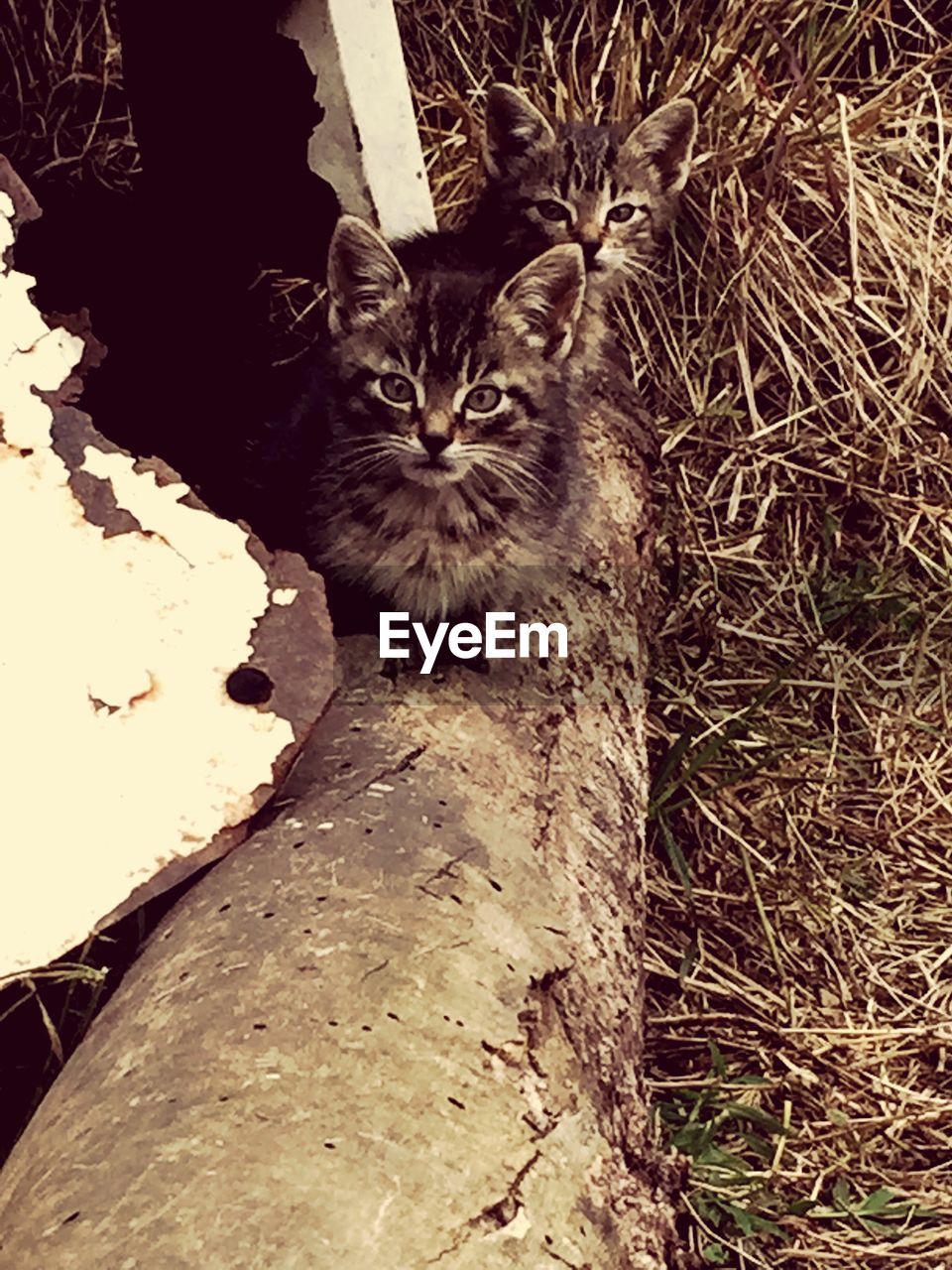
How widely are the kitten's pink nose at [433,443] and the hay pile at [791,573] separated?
709 mm

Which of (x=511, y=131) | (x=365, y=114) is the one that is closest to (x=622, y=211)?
(x=511, y=131)

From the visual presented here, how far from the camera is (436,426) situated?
1838mm

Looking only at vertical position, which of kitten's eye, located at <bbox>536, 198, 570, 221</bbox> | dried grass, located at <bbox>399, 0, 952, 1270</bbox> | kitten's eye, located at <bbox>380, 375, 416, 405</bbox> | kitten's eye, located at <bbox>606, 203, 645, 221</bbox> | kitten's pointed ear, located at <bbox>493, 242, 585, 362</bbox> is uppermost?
kitten's pointed ear, located at <bbox>493, 242, 585, 362</bbox>

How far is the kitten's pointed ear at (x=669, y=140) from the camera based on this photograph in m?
2.53

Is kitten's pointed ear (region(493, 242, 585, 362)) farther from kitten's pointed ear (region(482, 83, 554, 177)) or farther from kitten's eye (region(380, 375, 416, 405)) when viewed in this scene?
kitten's pointed ear (region(482, 83, 554, 177))

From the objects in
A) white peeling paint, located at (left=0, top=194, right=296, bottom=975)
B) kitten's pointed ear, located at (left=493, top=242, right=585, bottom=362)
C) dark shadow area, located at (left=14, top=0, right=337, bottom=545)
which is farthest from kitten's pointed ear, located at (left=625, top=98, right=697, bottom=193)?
white peeling paint, located at (left=0, top=194, right=296, bottom=975)

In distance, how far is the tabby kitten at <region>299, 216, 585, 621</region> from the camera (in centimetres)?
188

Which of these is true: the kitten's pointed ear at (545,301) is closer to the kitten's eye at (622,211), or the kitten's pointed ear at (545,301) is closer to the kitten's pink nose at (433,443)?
the kitten's pink nose at (433,443)

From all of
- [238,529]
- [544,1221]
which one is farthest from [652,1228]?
[238,529]

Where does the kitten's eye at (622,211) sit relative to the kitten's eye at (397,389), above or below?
below

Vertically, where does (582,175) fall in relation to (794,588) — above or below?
above

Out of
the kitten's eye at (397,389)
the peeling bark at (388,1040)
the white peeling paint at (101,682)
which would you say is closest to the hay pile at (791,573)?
the peeling bark at (388,1040)

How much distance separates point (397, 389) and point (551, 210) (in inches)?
32.4

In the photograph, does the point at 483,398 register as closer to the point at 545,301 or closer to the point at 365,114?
the point at 545,301
